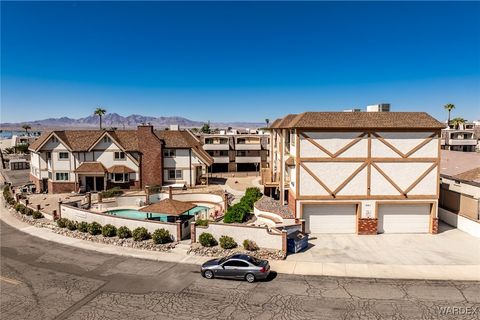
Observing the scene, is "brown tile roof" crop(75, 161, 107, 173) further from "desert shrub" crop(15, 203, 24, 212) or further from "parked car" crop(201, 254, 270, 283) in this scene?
"parked car" crop(201, 254, 270, 283)

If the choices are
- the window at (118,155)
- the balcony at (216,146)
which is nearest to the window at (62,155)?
the window at (118,155)

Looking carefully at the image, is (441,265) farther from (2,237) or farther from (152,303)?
(2,237)

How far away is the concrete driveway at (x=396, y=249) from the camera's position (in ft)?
75.7

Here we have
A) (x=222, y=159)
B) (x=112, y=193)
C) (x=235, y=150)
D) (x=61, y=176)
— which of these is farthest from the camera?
(x=235, y=150)

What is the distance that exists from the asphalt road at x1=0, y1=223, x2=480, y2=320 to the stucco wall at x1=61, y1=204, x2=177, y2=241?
4.57 metres

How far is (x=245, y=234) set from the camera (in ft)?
82.9

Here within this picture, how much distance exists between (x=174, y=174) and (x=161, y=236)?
Answer: 1013 inches

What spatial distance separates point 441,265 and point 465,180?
1377cm

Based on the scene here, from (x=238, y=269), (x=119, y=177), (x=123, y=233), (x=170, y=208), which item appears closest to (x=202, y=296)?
(x=238, y=269)

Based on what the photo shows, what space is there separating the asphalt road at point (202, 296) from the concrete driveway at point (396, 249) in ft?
10.5

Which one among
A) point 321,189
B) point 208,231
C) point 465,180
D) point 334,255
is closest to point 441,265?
point 334,255

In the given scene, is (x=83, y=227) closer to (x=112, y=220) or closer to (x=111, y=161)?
(x=112, y=220)

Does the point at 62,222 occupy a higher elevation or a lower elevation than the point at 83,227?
higher

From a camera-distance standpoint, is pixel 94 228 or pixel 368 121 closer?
pixel 368 121
